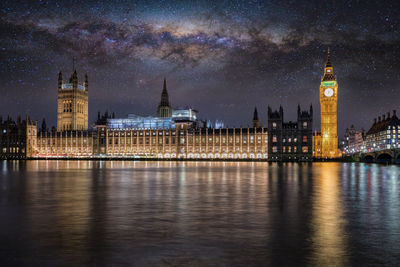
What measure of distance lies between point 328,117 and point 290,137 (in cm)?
2562

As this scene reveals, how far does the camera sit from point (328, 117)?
145625 mm

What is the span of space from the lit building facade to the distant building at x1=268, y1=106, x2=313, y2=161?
15497 millimetres

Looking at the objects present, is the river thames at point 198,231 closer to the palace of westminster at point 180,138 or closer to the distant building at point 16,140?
the palace of westminster at point 180,138

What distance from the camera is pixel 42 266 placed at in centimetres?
868

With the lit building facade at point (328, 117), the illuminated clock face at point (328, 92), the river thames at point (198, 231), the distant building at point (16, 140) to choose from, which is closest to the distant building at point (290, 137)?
the lit building facade at point (328, 117)

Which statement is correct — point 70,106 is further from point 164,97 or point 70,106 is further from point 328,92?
point 328,92

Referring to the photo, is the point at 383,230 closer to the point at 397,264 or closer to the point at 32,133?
the point at 397,264

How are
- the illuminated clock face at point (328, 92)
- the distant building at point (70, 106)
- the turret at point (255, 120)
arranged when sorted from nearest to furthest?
the illuminated clock face at point (328, 92) → the turret at point (255, 120) → the distant building at point (70, 106)

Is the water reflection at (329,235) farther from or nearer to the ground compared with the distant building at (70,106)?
nearer to the ground

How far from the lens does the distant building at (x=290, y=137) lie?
127 metres

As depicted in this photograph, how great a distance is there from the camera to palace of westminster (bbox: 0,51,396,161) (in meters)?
130

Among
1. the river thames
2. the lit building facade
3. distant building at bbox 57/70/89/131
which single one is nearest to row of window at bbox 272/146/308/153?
the lit building facade

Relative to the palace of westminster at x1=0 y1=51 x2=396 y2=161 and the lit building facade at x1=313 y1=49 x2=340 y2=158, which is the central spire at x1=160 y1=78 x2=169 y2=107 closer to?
the palace of westminster at x1=0 y1=51 x2=396 y2=161

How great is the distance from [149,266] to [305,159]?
120382 millimetres
